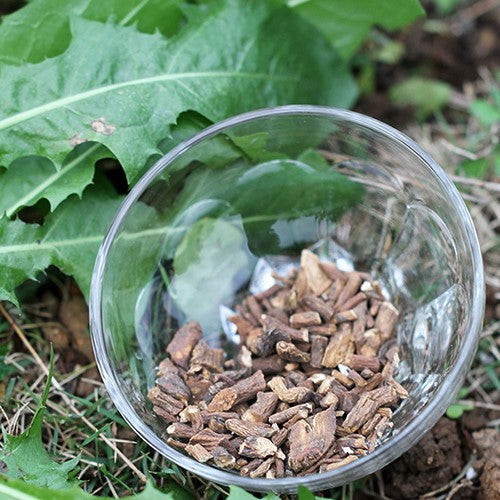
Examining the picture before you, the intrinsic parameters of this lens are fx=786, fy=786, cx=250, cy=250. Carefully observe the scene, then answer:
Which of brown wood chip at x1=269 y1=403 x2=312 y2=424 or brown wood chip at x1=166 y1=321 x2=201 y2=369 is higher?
brown wood chip at x1=166 y1=321 x2=201 y2=369

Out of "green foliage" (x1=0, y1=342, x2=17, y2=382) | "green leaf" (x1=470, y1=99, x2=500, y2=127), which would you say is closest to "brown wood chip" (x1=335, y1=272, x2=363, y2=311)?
"green leaf" (x1=470, y1=99, x2=500, y2=127)

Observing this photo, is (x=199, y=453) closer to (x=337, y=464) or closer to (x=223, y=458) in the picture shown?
(x=223, y=458)

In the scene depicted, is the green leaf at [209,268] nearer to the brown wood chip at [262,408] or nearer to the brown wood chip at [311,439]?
the brown wood chip at [262,408]

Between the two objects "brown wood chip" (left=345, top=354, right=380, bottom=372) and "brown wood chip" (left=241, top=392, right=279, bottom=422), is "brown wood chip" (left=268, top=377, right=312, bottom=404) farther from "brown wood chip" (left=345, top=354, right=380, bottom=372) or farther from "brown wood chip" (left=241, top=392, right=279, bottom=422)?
"brown wood chip" (left=345, top=354, right=380, bottom=372)

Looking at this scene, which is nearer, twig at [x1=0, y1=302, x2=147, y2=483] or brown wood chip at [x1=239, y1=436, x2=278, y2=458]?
brown wood chip at [x1=239, y1=436, x2=278, y2=458]

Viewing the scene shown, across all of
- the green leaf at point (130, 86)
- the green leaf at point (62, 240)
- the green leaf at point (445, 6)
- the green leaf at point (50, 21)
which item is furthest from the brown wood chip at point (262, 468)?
the green leaf at point (445, 6)

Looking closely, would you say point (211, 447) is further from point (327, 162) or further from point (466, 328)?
point (327, 162)

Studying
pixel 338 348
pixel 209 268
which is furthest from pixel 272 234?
pixel 338 348
